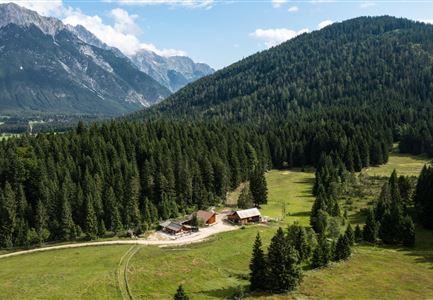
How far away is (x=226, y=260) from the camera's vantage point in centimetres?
8456

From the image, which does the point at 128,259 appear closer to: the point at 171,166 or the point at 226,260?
the point at 226,260

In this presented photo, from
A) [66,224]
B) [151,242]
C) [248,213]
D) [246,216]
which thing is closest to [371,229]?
[246,216]

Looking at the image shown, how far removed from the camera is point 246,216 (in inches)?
4326

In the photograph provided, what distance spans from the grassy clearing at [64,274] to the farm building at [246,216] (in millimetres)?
29802

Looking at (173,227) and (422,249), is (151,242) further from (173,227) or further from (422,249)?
(422,249)

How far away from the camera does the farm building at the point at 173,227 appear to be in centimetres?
10451

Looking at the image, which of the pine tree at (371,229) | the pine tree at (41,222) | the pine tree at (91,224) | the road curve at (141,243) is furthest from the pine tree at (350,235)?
the pine tree at (41,222)

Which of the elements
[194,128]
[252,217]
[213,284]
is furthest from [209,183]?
[213,284]

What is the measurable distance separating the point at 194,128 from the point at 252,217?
65.4 m

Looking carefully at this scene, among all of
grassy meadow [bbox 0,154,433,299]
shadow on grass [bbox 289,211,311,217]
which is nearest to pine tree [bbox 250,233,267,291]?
grassy meadow [bbox 0,154,433,299]

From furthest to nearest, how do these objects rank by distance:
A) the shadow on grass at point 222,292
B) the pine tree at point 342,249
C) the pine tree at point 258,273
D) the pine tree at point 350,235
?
the pine tree at point 350,235 < the pine tree at point 342,249 < the pine tree at point 258,273 < the shadow on grass at point 222,292

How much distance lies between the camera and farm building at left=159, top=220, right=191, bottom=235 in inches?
4115

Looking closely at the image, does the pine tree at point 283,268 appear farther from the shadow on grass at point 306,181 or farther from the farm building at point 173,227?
the shadow on grass at point 306,181

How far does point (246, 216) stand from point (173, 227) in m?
18.2
